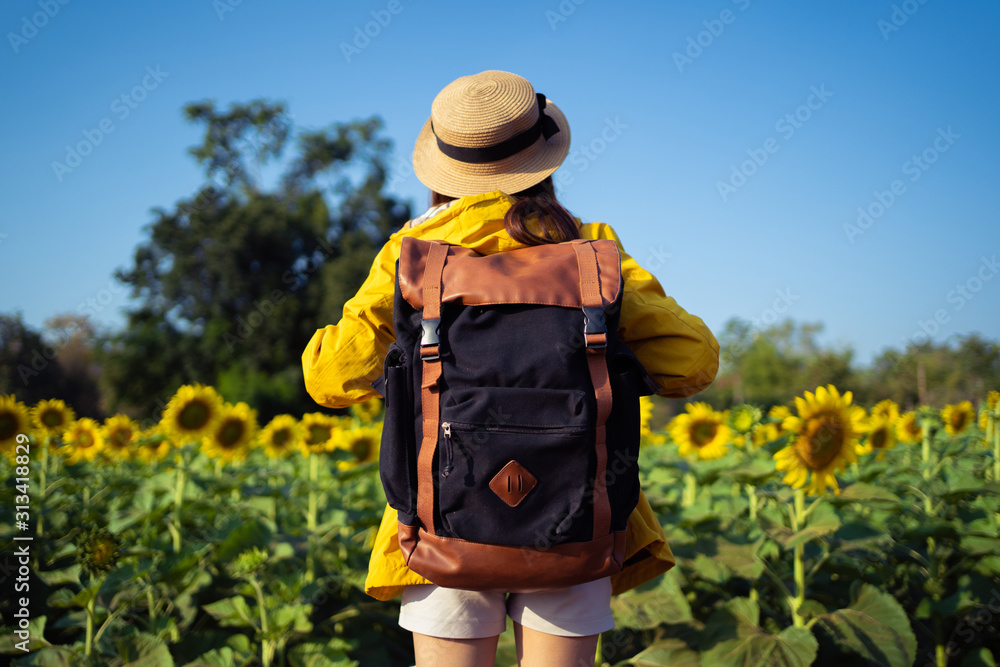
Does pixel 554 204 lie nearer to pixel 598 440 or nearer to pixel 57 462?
pixel 598 440

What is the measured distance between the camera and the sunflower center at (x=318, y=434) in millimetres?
3842

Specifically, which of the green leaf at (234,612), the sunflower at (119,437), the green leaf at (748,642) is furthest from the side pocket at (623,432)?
the sunflower at (119,437)

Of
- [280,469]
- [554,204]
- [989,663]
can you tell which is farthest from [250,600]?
[989,663]

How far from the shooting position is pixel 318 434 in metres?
3.86

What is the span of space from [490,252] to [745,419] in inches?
107

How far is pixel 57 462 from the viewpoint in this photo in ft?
13.9

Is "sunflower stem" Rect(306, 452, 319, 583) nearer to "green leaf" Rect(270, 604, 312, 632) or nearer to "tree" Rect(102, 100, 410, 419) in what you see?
"green leaf" Rect(270, 604, 312, 632)

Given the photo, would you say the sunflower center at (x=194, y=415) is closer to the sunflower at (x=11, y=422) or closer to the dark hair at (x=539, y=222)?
the sunflower at (x=11, y=422)

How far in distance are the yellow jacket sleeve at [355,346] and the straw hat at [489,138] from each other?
0.92 feet

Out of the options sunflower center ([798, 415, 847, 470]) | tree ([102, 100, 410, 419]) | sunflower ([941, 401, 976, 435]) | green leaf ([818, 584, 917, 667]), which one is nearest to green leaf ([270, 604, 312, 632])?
green leaf ([818, 584, 917, 667])

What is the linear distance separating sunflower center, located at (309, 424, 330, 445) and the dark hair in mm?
2654

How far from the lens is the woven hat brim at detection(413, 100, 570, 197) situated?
5.18 feet

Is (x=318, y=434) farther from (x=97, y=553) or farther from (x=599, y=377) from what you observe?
(x=599, y=377)

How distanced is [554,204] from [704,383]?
1.74ft
